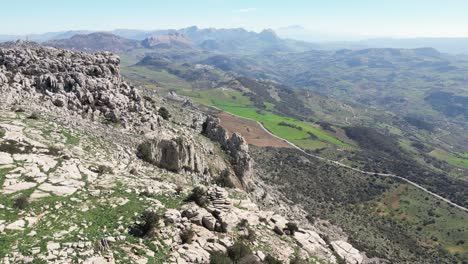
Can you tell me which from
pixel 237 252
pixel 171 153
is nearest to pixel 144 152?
pixel 171 153

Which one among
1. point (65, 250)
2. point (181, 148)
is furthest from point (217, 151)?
point (65, 250)

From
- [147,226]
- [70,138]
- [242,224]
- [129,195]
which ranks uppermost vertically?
[70,138]

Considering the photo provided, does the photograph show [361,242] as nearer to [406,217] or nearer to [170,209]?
[406,217]

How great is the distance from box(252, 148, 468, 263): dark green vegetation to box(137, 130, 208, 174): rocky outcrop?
33.1 meters

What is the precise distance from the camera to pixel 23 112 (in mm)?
44812

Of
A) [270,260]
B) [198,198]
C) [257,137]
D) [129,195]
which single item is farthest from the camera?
[257,137]

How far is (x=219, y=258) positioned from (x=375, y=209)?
100 meters

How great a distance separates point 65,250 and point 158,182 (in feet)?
51.5

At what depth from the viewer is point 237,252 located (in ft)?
90.4

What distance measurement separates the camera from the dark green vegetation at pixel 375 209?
87125mm

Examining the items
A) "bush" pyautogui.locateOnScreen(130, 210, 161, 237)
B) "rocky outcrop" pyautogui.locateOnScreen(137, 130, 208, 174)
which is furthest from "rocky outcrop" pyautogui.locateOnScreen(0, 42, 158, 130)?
"bush" pyautogui.locateOnScreen(130, 210, 161, 237)

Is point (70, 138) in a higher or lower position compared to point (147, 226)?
higher

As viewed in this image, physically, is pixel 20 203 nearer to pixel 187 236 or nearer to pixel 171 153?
pixel 187 236

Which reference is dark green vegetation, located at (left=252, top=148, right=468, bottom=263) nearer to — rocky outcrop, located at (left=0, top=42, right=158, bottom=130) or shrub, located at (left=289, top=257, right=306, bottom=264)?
shrub, located at (left=289, top=257, right=306, bottom=264)
